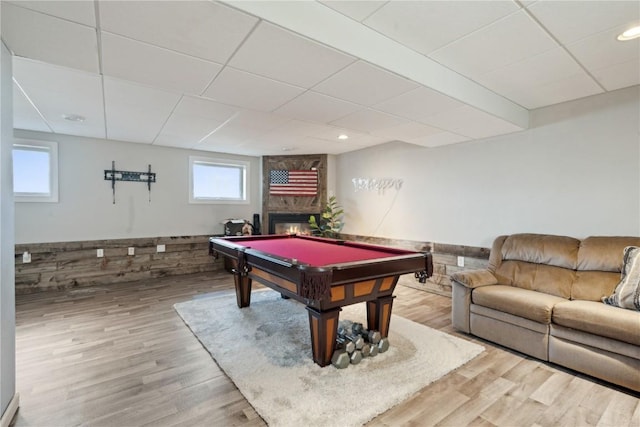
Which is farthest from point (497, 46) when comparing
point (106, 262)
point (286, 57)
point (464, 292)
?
point (106, 262)

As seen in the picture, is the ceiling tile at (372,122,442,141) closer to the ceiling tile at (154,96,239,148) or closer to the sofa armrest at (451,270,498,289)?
the sofa armrest at (451,270,498,289)

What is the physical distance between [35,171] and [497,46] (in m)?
5.94

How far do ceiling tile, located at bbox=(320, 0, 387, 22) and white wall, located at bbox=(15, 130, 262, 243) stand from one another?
15.3ft

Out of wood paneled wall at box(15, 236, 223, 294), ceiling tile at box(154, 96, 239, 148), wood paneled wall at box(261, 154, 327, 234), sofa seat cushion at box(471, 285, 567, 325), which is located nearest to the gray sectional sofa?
sofa seat cushion at box(471, 285, 567, 325)

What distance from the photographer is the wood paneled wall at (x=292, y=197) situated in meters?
6.11

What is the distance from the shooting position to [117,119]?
12.2ft

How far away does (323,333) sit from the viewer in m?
2.34

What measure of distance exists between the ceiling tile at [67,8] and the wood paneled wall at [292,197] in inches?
183

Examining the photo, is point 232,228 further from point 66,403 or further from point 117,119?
point 66,403

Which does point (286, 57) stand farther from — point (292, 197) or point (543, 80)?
point (292, 197)

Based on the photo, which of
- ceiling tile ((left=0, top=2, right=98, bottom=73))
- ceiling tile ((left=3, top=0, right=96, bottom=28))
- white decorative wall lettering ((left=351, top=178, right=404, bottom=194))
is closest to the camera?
ceiling tile ((left=3, top=0, right=96, bottom=28))

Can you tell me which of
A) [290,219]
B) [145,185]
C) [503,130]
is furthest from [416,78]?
[145,185]

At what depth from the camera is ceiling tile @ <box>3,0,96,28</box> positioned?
143 centimetres

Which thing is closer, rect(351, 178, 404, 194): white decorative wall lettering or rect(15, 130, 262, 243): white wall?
rect(15, 130, 262, 243): white wall
